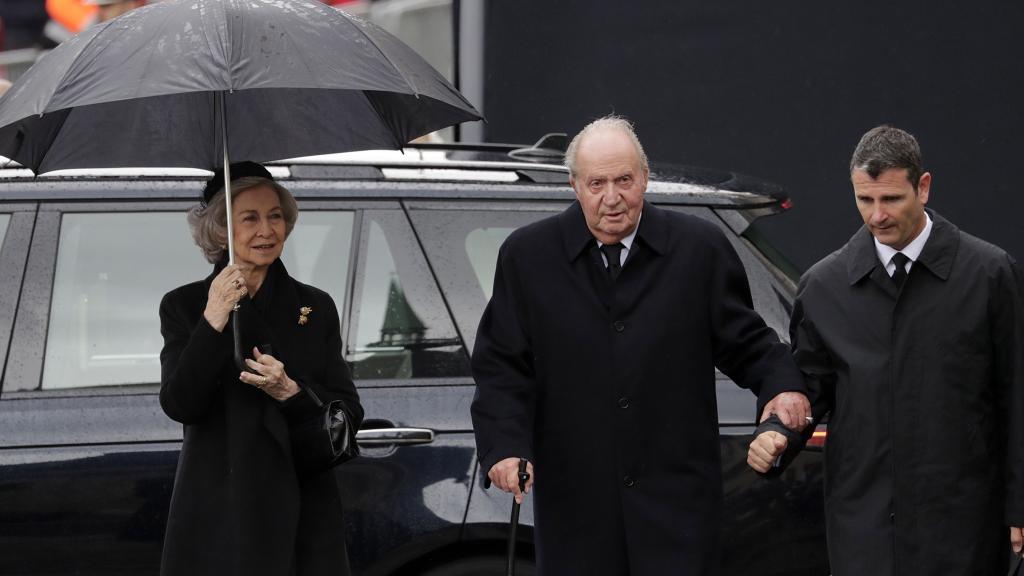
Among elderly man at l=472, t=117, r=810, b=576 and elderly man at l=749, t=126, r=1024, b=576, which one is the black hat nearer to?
elderly man at l=472, t=117, r=810, b=576

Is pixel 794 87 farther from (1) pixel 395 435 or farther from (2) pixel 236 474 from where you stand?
(2) pixel 236 474

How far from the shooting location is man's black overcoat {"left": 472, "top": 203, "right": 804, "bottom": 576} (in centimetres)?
368

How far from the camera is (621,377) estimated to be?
3.68m

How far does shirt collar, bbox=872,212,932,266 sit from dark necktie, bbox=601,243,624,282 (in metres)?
0.65

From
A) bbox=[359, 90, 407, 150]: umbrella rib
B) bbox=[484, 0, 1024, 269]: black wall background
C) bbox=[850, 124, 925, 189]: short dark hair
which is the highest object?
bbox=[484, 0, 1024, 269]: black wall background

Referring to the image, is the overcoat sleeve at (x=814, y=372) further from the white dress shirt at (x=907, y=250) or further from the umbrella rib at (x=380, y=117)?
the umbrella rib at (x=380, y=117)

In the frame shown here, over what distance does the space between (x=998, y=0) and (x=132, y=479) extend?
196 inches

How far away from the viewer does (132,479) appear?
14.0ft

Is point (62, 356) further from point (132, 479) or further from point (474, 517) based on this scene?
point (474, 517)

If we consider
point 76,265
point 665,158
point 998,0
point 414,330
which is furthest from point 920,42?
point 76,265

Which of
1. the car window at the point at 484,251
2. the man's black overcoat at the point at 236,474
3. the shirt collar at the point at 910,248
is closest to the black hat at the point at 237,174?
the man's black overcoat at the point at 236,474

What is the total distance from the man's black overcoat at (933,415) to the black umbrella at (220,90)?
4.08 feet

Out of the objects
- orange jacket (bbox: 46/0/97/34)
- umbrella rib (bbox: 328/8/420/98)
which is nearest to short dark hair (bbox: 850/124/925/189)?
umbrella rib (bbox: 328/8/420/98)

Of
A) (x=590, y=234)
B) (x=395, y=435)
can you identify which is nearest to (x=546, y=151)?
(x=395, y=435)
